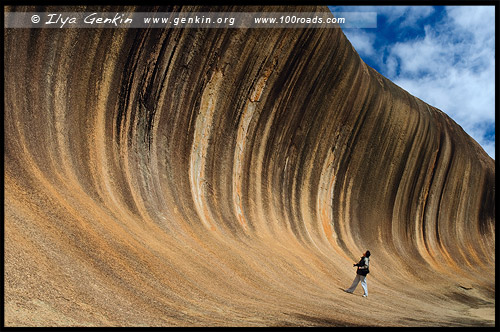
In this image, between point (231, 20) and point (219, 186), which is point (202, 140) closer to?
point (219, 186)

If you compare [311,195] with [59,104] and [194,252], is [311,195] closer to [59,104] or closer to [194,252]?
[194,252]

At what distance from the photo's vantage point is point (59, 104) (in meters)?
9.88

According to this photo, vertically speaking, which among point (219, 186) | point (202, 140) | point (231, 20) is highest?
point (231, 20)

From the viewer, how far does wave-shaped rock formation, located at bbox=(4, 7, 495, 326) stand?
6.23m

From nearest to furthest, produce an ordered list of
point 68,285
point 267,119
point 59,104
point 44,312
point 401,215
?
point 44,312 < point 68,285 < point 59,104 < point 267,119 < point 401,215

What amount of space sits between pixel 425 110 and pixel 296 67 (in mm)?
12106

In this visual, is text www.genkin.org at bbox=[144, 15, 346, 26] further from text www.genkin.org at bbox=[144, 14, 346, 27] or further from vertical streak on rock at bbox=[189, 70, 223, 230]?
vertical streak on rock at bbox=[189, 70, 223, 230]

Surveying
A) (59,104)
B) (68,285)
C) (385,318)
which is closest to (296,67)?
(59,104)

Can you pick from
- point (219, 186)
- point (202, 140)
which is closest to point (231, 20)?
point (202, 140)

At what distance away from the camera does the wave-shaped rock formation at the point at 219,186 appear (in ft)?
20.4

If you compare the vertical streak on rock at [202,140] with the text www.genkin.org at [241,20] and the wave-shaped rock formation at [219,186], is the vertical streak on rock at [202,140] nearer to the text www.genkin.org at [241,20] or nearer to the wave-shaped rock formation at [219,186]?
the wave-shaped rock formation at [219,186]

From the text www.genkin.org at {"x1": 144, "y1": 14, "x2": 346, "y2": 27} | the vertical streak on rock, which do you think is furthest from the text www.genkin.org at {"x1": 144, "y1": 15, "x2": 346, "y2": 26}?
the vertical streak on rock

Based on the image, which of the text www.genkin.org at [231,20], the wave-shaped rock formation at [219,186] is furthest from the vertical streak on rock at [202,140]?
the text www.genkin.org at [231,20]

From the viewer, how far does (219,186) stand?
44.4 feet
